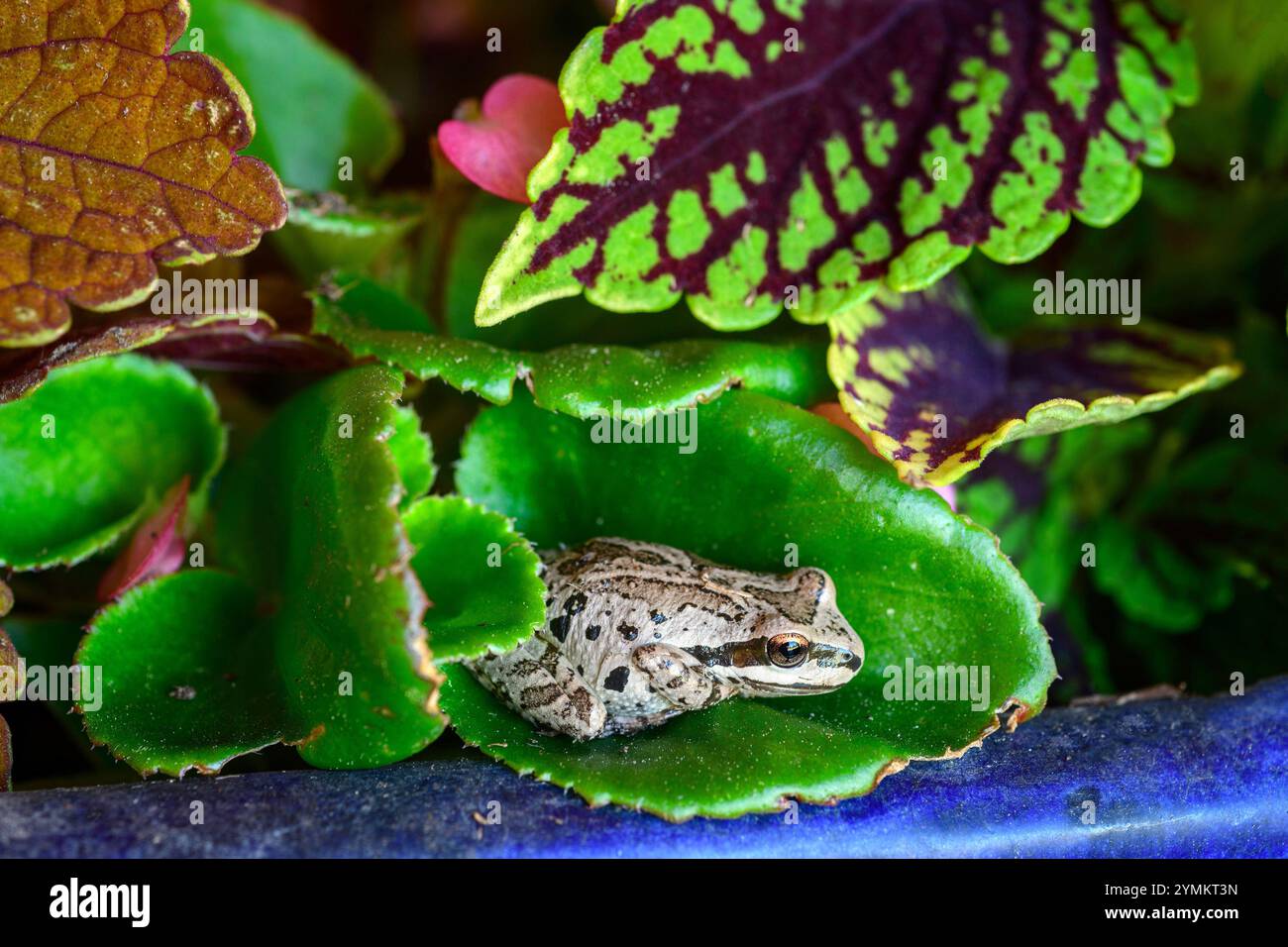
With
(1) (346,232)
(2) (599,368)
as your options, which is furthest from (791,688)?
(1) (346,232)

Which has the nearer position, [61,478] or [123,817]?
[123,817]

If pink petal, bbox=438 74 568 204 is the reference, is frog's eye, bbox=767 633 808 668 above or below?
below

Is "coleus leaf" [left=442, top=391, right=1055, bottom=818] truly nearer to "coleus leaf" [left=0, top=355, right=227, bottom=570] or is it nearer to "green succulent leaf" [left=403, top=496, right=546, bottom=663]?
"green succulent leaf" [left=403, top=496, right=546, bottom=663]

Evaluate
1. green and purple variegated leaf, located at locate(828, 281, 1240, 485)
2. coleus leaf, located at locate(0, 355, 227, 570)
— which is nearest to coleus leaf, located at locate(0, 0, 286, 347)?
coleus leaf, located at locate(0, 355, 227, 570)

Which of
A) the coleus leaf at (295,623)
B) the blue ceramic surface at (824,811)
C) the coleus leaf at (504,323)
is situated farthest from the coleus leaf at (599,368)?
the blue ceramic surface at (824,811)
